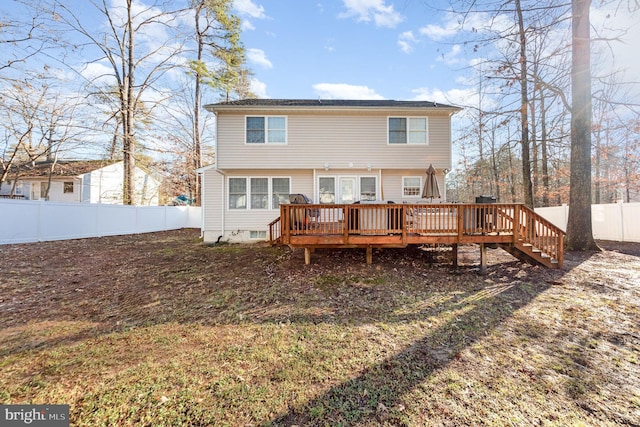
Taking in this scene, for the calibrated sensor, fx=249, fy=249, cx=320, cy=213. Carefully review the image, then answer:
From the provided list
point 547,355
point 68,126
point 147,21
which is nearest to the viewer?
point 547,355

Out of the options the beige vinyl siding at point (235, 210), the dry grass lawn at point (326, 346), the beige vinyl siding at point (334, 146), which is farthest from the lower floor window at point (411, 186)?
the dry grass lawn at point (326, 346)

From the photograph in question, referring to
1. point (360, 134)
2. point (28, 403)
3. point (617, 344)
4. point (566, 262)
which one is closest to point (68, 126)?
point (360, 134)

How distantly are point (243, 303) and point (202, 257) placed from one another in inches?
166

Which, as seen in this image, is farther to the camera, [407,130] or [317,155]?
[407,130]

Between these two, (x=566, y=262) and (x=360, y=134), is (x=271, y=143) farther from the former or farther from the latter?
(x=566, y=262)

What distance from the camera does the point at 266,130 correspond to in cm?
1013

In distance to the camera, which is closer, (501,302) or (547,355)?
(547,355)

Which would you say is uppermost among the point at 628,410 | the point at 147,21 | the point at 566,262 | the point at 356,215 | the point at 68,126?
the point at 147,21

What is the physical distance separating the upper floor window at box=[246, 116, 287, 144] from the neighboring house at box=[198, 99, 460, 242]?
0.04 metres

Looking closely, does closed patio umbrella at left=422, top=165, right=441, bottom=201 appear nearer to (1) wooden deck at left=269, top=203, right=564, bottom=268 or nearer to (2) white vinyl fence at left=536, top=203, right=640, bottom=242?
(1) wooden deck at left=269, top=203, right=564, bottom=268

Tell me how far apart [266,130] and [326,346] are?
8.90 meters

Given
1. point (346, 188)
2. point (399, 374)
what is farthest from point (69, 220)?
point (399, 374)

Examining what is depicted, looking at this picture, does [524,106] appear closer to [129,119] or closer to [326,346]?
[326,346]

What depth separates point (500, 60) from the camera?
8.86 metres
